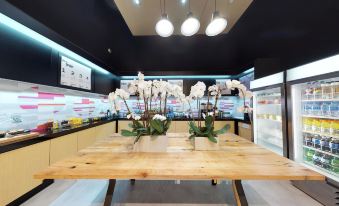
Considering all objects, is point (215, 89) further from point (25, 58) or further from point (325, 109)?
point (25, 58)

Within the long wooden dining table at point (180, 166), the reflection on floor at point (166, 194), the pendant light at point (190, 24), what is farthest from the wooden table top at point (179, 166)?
the pendant light at point (190, 24)

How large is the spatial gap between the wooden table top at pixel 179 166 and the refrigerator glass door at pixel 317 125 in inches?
48.6

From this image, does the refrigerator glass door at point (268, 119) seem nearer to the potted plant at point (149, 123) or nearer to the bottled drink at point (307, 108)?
the bottled drink at point (307, 108)

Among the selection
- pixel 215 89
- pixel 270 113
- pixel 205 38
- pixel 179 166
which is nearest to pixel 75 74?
pixel 215 89

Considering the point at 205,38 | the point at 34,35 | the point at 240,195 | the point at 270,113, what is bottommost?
the point at 240,195

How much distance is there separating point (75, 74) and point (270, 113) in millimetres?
3567

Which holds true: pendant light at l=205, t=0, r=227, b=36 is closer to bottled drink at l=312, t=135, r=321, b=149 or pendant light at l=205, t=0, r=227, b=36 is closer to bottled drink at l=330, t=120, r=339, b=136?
bottled drink at l=330, t=120, r=339, b=136

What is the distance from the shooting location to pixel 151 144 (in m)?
1.64

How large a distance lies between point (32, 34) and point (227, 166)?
2600 mm

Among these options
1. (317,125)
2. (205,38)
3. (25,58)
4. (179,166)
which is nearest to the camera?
(179,166)

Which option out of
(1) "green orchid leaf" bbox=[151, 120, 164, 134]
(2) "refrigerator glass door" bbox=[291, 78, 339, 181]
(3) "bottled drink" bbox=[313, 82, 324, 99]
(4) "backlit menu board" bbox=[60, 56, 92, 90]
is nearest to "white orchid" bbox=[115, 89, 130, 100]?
(1) "green orchid leaf" bbox=[151, 120, 164, 134]

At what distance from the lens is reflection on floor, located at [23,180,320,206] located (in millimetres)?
2090

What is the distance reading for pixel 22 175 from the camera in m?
2.06

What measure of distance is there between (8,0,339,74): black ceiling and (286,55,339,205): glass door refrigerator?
0.71 feet
